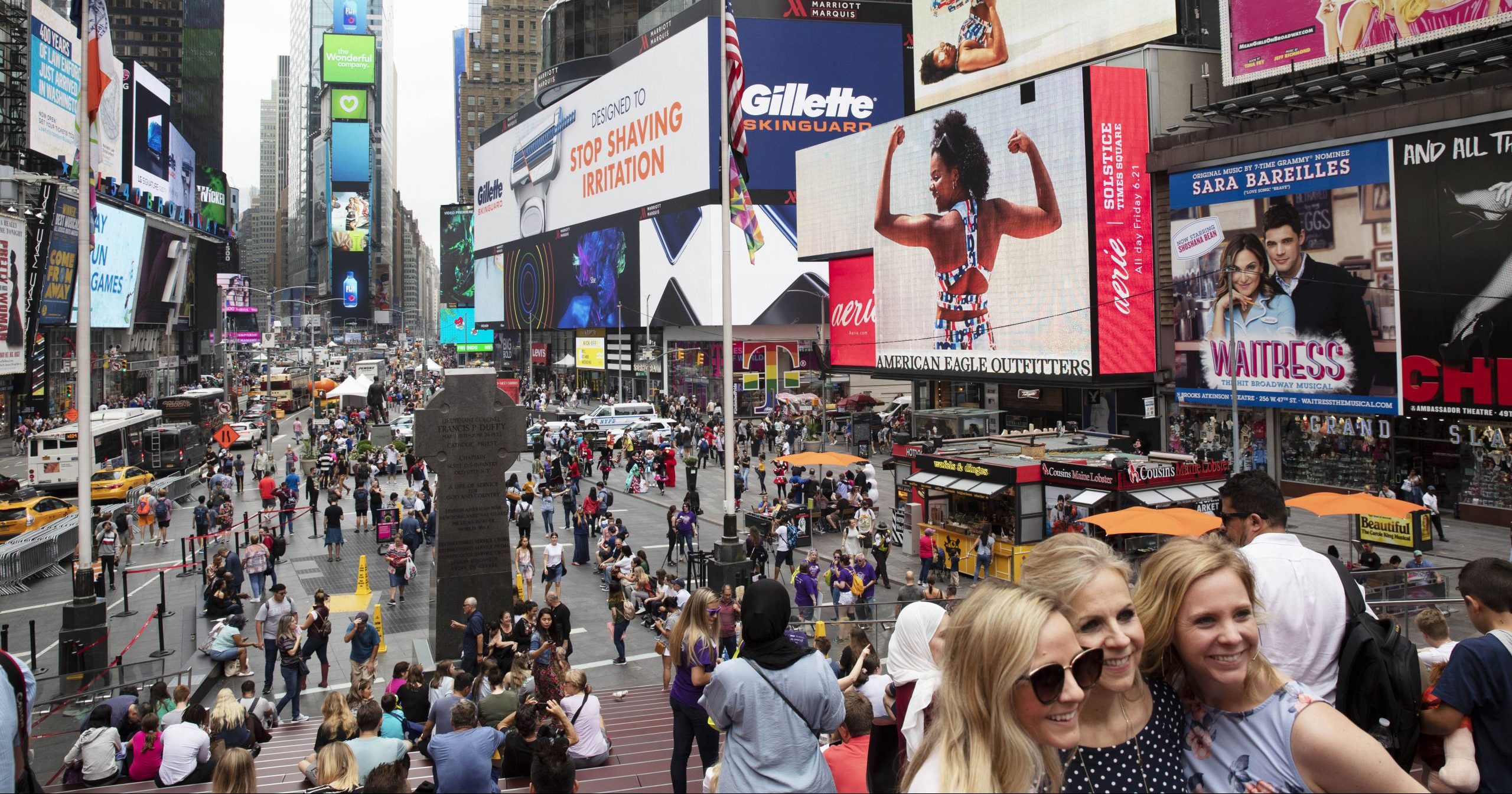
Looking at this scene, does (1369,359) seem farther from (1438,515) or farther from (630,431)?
(630,431)

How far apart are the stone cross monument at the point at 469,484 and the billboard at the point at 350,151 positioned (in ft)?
605

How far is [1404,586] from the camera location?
13773 millimetres

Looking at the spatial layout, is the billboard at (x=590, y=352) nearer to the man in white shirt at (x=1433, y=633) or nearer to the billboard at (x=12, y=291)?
the billboard at (x=12, y=291)

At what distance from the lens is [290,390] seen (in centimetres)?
7319

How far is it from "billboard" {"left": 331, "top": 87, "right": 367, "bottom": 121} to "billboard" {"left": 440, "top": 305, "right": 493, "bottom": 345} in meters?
57.0

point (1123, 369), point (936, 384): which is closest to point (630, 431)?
point (936, 384)

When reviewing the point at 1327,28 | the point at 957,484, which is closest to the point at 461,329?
the point at 1327,28

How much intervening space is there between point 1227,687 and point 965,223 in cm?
3761

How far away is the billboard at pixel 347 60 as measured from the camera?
187375mm

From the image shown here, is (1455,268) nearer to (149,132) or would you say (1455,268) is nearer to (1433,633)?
(1433,633)

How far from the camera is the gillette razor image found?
89438 millimetres

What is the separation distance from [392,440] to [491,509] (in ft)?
101

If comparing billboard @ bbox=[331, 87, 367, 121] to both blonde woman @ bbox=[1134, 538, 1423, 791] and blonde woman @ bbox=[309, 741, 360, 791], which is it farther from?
blonde woman @ bbox=[1134, 538, 1423, 791]

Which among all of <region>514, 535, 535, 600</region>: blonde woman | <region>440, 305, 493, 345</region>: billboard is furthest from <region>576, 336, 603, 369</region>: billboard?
<region>514, 535, 535, 600</region>: blonde woman
